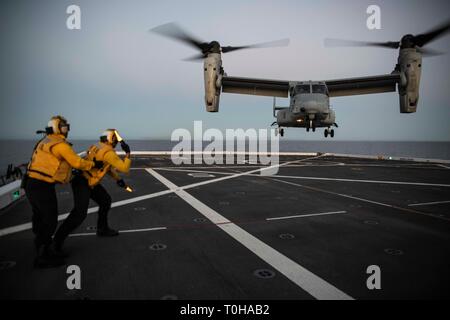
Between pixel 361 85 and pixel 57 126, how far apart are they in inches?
1015

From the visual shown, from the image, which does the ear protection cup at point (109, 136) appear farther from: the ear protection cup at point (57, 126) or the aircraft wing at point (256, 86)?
the aircraft wing at point (256, 86)

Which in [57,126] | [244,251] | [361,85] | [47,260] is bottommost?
[244,251]

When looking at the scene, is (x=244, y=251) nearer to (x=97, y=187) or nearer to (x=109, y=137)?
(x=97, y=187)

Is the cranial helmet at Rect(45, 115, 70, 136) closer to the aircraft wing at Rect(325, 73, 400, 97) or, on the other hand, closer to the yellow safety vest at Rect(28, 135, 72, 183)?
the yellow safety vest at Rect(28, 135, 72, 183)

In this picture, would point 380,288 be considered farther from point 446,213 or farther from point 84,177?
point 446,213

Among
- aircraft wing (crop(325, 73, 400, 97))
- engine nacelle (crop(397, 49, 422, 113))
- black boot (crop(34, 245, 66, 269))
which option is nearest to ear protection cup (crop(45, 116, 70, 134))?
black boot (crop(34, 245, 66, 269))

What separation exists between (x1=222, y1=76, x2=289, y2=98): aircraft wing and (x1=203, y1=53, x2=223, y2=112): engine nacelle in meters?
2.59

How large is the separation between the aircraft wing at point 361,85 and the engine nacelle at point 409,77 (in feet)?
4.40

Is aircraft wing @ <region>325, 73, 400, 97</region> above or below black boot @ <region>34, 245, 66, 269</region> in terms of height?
above

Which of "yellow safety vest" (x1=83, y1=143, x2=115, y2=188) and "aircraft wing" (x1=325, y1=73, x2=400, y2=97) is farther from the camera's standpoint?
"aircraft wing" (x1=325, y1=73, x2=400, y2=97)

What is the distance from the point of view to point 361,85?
24.0m

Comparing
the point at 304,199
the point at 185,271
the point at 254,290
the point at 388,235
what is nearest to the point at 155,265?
the point at 185,271

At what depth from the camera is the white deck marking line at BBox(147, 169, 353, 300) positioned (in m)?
3.09

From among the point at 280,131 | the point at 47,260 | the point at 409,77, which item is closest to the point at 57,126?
the point at 47,260
